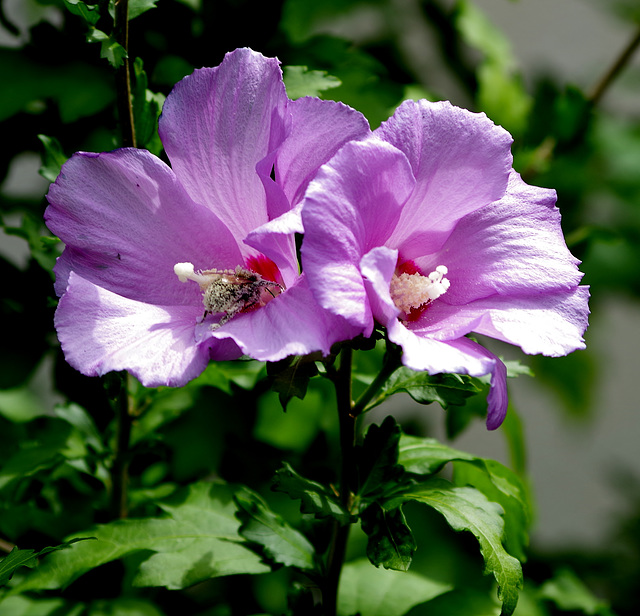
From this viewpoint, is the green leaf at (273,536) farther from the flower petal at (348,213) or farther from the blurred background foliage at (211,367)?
the flower petal at (348,213)

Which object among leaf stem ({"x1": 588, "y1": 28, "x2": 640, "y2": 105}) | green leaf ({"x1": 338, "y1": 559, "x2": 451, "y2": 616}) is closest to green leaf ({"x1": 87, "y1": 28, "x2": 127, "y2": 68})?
green leaf ({"x1": 338, "y1": 559, "x2": 451, "y2": 616})

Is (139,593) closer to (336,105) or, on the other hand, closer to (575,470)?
(336,105)

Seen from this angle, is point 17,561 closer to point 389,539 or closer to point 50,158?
point 389,539

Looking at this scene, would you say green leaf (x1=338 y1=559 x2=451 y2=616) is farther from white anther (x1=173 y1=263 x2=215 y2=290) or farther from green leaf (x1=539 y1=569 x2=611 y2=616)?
white anther (x1=173 y1=263 x2=215 y2=290)

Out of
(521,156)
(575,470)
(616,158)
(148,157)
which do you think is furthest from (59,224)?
(575,470)

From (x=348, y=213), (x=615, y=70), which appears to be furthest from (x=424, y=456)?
(x=615, y=70)

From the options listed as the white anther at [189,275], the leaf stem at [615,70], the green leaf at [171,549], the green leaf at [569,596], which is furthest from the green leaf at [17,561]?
the leaf stem at [615,70]
